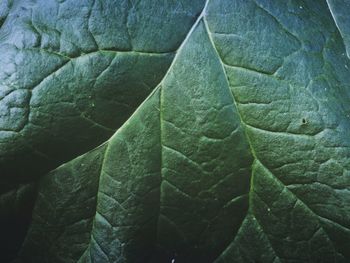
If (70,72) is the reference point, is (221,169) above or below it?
below

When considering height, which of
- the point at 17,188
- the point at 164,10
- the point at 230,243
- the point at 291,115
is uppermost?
the point at 164,10

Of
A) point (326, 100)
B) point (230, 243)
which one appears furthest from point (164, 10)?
point (230, 243)

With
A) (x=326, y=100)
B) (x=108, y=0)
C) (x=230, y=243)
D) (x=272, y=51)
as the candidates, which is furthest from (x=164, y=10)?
(x=230, y=243)

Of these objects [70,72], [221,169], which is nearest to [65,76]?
[70,72]

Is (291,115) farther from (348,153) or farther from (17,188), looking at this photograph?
(17,188)

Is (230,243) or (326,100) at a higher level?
(326,100)

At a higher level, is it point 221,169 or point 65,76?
point 65,76

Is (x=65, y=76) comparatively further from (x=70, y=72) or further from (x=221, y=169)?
(x=221, y=169)
